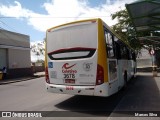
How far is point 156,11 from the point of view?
12938mm

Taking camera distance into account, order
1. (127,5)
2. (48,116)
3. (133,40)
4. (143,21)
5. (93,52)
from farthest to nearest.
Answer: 1. (133,40)
2. (143,21)
3. (127,5)
4. (93,52)
5. (48,116)

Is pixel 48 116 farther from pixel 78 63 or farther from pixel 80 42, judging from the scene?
pixel 80 42

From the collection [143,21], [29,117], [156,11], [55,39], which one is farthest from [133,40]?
[29,117]

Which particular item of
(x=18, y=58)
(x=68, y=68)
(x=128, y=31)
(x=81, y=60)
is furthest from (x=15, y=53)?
(x=81, y=60)

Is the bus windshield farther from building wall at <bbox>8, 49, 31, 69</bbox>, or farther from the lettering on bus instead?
building wall at <bbox>8, 49, 31, 69</bbox>

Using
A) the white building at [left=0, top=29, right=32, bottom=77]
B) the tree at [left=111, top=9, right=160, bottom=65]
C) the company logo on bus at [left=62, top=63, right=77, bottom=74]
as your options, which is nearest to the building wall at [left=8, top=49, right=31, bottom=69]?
the white building at [left=0, top=29, right=32, bottom=77]

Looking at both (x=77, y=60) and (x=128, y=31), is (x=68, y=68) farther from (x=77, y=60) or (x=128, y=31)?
(x=128, y=31)

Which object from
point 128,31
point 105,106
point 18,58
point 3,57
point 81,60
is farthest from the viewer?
point 128,31

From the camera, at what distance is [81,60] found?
8766mm

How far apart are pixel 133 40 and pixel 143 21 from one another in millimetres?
19971

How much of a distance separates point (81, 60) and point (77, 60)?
0.52ft

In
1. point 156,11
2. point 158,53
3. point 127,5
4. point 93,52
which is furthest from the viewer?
point 158,53

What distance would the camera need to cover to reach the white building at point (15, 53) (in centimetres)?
2982

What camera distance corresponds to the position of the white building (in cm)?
2982
